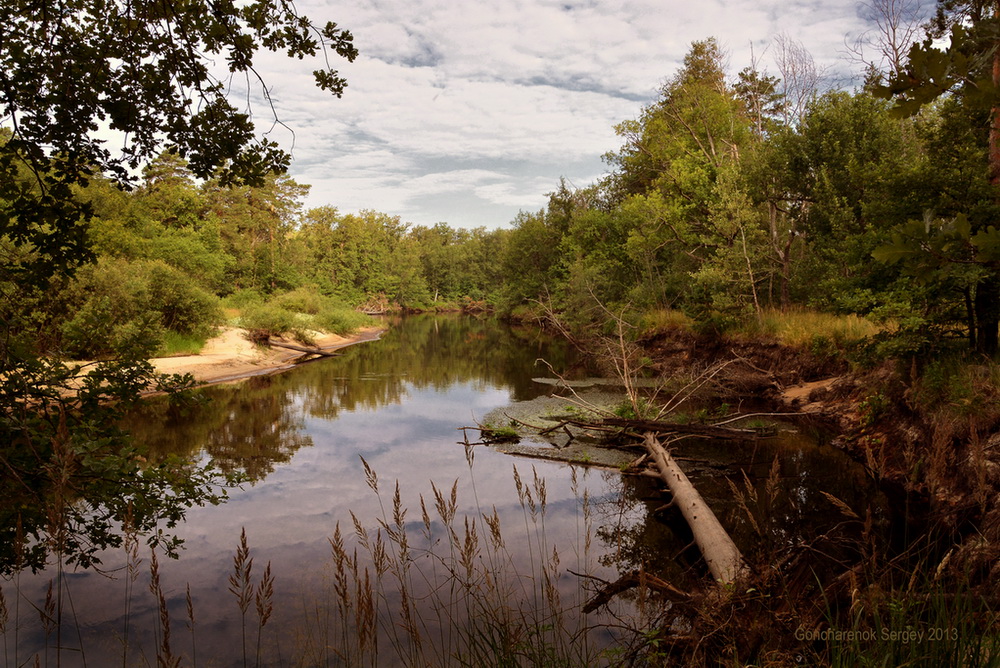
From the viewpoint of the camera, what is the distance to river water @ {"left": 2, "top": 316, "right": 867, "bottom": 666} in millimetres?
4840

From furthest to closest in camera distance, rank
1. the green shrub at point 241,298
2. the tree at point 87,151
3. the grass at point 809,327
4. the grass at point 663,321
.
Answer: the green shrub at point 241,298
the grass at point 663,321
the grass at point 809,327
the tree at point 87,151

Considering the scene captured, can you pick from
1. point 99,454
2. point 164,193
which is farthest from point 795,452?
point 164,193

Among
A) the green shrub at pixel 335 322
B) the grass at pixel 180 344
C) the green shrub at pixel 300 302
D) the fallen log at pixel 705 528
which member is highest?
the green shrub at pixel 300 302

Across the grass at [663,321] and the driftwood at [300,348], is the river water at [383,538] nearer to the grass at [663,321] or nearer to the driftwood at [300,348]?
the grass at [663,321]

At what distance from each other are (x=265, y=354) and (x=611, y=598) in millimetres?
23352

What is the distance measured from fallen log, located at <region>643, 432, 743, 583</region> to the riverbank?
53.1 feet

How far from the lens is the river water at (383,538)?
191 inches

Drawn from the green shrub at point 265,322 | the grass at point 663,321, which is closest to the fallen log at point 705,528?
the grass at point 663,321

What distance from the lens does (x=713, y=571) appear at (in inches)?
213

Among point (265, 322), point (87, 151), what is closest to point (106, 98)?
point (87, 151)

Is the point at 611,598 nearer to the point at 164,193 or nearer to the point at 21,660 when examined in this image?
the point at 21,660

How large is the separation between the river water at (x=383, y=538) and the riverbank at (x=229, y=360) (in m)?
4.03

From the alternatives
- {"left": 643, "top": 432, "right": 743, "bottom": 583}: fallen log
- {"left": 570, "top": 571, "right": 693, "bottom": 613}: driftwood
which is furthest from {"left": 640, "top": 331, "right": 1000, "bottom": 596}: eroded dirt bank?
{"left": 570, "top": 571, "right": 693, "bottom": 613}: driftwood

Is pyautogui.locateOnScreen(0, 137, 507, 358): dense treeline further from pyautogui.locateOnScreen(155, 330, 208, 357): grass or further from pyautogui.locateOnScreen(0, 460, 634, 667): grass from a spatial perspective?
pyautogui.locateOnScreen(0, 460, 634, 667): grass
